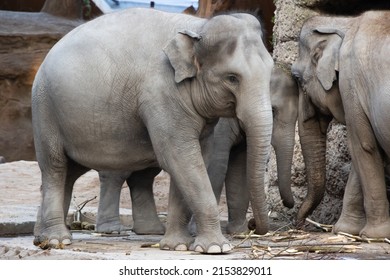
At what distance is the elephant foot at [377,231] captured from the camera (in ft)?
26.2

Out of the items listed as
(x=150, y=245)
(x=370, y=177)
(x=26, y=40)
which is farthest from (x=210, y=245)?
(x=26, y=40)

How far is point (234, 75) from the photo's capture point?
707 cm

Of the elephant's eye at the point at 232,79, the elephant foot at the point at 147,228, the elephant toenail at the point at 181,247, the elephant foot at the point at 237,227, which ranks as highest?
the elephant's eye at the point at 232,79

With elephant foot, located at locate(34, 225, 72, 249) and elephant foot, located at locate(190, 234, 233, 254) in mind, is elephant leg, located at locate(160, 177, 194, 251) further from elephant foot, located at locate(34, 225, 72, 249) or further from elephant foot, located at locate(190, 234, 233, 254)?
elephant foot, located at locate(34, 225, 72, 249)

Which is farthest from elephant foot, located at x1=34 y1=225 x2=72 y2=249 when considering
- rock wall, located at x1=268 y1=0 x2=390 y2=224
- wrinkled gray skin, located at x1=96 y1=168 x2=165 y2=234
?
rock wall, located at x1=268 y1=0 x2=390 y2=224

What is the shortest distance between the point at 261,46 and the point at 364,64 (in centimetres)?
117

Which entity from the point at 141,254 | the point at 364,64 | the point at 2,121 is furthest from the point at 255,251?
the point at 2,121

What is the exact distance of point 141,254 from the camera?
23.0 ft

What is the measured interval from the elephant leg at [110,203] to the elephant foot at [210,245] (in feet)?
5.94

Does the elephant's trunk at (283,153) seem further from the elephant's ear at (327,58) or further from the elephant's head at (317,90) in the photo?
the elephant's ear at (327,58)

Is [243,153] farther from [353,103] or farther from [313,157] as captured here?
[353,103]

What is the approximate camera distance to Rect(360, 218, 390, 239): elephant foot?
314 inches

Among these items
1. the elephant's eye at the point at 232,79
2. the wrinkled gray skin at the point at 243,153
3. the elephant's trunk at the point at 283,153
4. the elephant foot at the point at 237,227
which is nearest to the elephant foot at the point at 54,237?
the wrinkled gray skin at the point at 243,153

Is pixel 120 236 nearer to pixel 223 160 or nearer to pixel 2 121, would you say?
pixel 223 160
